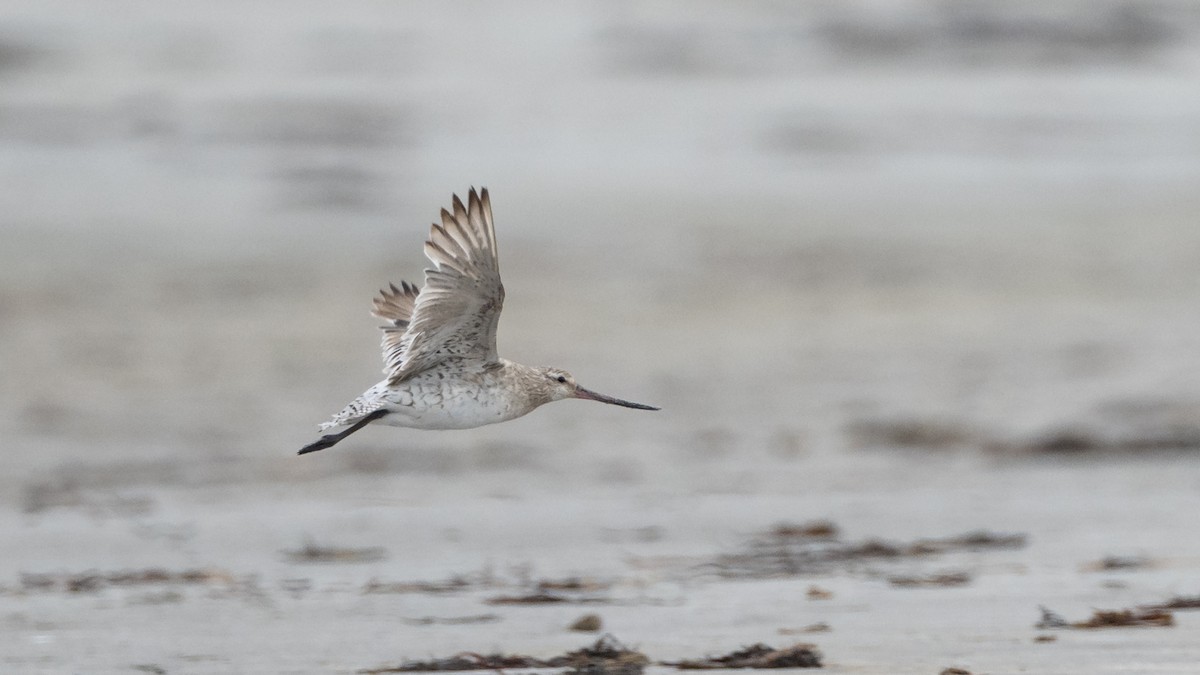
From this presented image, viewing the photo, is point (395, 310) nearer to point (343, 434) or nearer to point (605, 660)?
point (343, 434)

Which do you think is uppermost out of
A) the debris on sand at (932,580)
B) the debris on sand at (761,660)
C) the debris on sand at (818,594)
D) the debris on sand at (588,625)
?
the debris on sand at (932,580)

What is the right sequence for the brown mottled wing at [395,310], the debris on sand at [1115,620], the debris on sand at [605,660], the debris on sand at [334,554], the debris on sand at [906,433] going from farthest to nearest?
1. the debris on sand at [906,433]
2. the brown mottled wing at [395,310]
3. the debris on sand at [334,554]
4. the debris on sand at [1115,620]
5. the debris on sand at [605,660]

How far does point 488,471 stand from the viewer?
8.90 meters

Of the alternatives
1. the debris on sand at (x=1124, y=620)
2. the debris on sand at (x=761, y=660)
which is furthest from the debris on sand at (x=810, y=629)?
the debris on sand at (x=1124, y=620)

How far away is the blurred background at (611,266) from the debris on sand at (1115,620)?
0.85 meters

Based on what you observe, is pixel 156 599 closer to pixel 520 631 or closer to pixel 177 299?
pixel 520 631

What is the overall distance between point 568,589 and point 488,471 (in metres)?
2.03

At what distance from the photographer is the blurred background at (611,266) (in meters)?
8.37

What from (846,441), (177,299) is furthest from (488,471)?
(177,299)

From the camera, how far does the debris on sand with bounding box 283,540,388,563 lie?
7.40 meters

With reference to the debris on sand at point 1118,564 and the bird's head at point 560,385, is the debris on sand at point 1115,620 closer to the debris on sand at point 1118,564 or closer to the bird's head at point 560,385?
the debris on sand at point 1118,564

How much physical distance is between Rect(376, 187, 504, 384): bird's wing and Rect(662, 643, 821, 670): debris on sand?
1307 mm

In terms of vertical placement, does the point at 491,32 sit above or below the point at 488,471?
above

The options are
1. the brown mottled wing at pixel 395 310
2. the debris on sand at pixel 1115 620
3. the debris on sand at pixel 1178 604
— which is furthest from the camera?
the brown mottled wing at pixel 395 310
